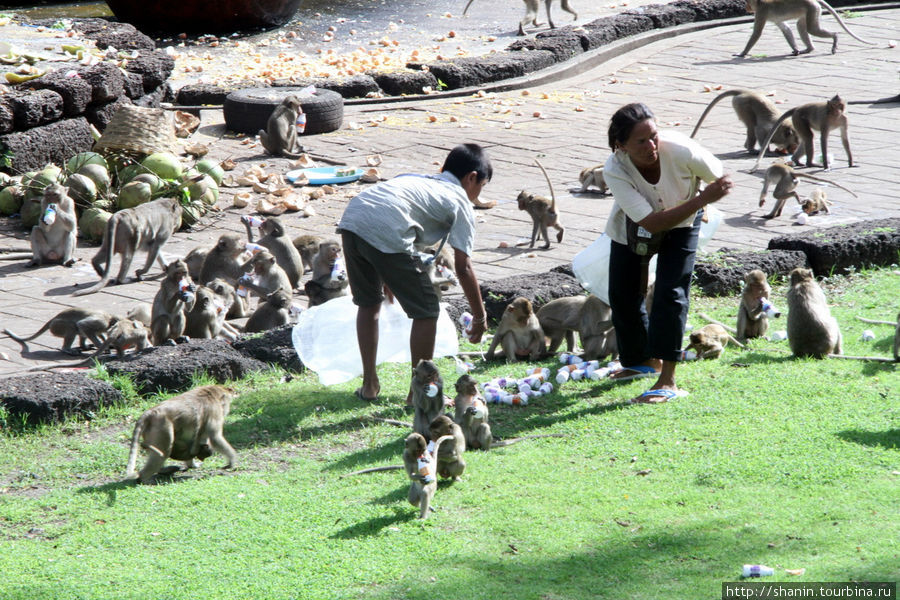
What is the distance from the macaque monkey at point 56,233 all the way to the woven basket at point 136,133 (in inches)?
63.9

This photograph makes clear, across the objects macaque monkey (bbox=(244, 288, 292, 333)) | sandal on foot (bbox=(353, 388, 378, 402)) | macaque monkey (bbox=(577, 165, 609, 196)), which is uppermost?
macaque monkey (bbox=(577, 165, 609, 196))

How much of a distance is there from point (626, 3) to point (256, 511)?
68.0 feet

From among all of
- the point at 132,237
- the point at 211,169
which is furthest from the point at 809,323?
the point at 211,169

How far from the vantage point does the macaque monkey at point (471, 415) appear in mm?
5391


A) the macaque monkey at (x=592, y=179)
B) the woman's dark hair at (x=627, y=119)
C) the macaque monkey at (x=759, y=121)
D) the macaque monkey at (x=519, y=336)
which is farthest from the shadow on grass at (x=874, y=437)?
the macaque monkey at (x=759, y=121)

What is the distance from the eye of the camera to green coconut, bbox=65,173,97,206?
988 centimetres

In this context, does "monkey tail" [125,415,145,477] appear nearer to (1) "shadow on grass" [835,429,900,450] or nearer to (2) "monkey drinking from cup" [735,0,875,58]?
(1) "shadow on grass" [835,429,900,450]

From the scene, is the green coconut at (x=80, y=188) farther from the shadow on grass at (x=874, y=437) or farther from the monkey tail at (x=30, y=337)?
the shadow on grass at (x=874, y=437)

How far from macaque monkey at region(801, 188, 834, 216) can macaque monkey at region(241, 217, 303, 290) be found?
4916mm

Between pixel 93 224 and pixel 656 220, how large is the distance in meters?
5.88

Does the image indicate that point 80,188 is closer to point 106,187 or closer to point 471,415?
point 106,187

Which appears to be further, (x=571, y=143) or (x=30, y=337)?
(x=571, y=143)

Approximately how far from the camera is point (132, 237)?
8.74 metres

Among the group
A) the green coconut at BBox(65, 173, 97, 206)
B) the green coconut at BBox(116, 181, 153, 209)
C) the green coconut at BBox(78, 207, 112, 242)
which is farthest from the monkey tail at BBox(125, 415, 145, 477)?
the green coconut at BBox(65, 173, 97, 206)
